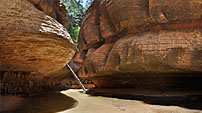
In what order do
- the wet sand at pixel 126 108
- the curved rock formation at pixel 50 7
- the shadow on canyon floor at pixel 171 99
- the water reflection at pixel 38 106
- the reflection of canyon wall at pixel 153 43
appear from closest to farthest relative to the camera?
the water reflection at pixel 38 106 → the wet sand at pixel 126 108 → the curved rock formation at pixel 50 7 → the shadow on canyon floor at pixel 171 99 → the reflection of canyon wall at pixel 153 43

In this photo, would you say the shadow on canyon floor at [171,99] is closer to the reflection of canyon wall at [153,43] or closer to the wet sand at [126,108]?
the wet sand at [126,108]

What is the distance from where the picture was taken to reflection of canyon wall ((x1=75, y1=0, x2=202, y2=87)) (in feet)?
17.4

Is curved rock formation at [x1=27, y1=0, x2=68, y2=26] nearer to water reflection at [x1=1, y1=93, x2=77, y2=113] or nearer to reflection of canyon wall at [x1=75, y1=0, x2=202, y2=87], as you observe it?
water reflection at [x1=1, y1=93, x2=77, y2=113]

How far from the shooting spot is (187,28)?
19.0ft

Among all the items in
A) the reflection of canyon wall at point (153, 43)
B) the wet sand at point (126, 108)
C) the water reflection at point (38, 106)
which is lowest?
the wet sand at point (126, 108)

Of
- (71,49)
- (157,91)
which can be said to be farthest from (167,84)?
(71,49)

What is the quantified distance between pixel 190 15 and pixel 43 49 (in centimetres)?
560

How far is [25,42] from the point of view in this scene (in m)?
2.83

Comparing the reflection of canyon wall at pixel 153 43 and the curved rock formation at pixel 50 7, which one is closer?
the curved rock formation at pixel 50 7

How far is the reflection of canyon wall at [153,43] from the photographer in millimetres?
5305

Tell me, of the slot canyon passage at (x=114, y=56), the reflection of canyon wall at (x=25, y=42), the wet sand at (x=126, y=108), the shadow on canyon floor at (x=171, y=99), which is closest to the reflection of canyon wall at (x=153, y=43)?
the slot canyon passage at (x=114, y=56)

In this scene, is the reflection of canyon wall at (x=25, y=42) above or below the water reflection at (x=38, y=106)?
above

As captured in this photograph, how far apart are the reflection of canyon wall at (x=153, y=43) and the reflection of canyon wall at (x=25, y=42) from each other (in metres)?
3.23

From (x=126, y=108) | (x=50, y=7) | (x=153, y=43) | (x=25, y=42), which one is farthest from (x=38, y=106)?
(x=153, y=43)
